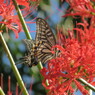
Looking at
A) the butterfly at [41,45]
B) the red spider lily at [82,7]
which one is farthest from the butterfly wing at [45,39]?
the red spider lily at [82,7]

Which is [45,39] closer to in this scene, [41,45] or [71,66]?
[41,45]

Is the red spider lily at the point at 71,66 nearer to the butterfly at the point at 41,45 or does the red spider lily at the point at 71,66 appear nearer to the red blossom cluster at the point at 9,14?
the butterfly at the point at 41,45

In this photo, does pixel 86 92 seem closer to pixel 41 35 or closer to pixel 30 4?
pixel 41 35

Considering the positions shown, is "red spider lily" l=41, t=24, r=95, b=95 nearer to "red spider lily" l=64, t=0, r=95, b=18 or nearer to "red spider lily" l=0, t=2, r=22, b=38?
"red spider lily" l=64, t=0, r=95, b=18

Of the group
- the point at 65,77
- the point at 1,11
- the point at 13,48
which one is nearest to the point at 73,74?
the point at 65,77

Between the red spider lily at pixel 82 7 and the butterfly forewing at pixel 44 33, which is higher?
the red spider lily at pixel 82 7

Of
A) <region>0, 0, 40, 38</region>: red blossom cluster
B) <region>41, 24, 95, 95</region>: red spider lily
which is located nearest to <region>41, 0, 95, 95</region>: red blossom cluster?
<region>41, 24, 95, 95</region>: red spider lily
